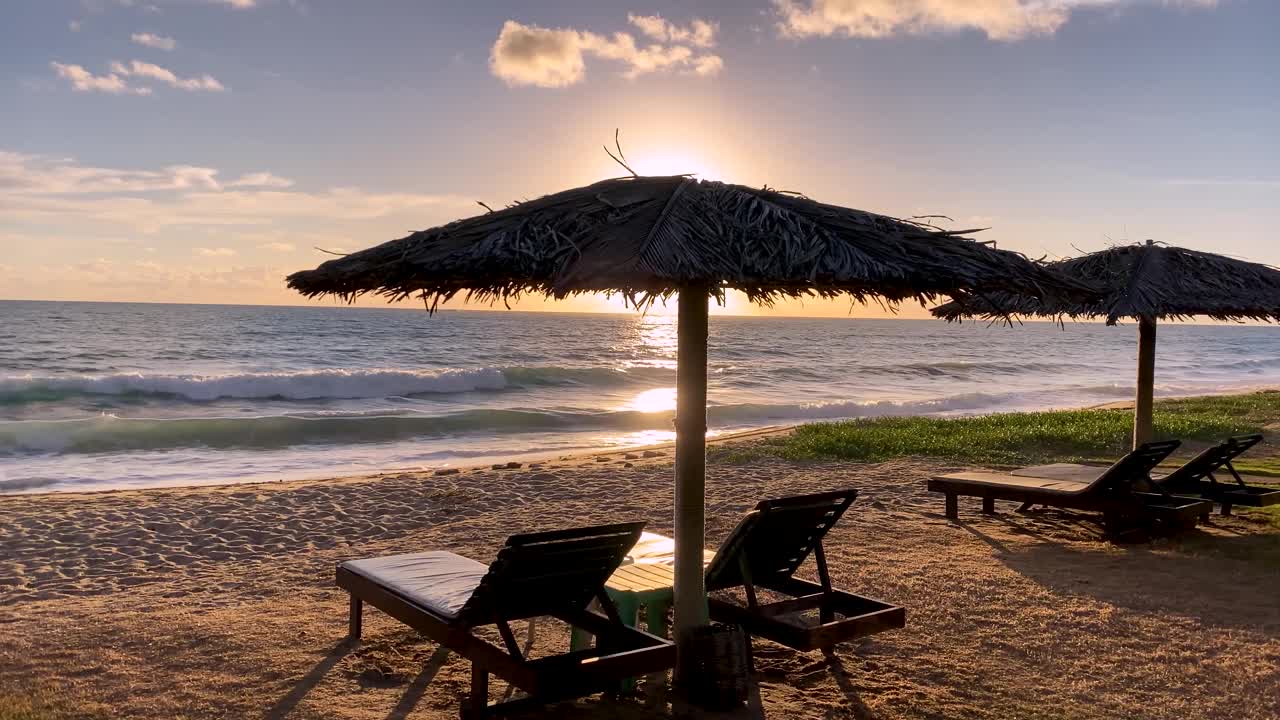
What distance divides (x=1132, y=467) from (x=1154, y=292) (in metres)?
1.35

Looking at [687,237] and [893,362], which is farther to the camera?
[893,362]

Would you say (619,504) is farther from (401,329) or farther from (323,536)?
(401,329)

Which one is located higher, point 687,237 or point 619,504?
point 687,237

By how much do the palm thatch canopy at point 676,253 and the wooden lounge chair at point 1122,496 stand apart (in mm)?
3611

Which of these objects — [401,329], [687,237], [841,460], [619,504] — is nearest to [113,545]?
[619,504]

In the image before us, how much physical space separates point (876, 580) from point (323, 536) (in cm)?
475

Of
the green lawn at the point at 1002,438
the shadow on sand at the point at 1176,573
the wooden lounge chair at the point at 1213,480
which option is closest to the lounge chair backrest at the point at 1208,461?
the wooden lounge chair at the point at 1213,480

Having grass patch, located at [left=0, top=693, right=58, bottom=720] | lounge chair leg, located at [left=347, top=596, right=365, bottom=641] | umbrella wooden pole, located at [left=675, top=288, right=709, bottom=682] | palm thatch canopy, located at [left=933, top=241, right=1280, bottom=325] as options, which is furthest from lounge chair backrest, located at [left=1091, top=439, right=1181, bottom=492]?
grass patch, located at [left=0, top=693, right=58, bottom=720]

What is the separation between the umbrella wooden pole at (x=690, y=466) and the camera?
404 cm

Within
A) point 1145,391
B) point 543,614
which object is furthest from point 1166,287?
point 543,614

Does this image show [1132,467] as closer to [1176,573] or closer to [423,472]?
[1176,573]

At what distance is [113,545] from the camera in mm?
7762

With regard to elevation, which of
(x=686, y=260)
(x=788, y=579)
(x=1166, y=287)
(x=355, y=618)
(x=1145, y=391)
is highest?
(x=1166, y=287)

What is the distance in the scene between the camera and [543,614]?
3863mm
